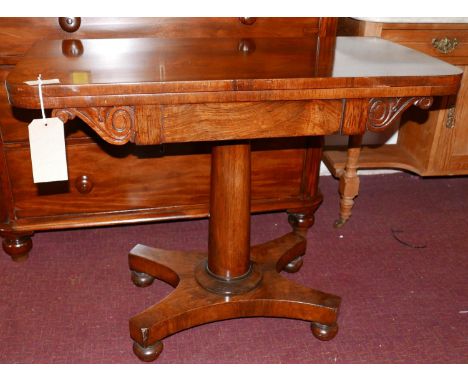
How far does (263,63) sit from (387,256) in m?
1.06

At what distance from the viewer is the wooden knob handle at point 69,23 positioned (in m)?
1.53

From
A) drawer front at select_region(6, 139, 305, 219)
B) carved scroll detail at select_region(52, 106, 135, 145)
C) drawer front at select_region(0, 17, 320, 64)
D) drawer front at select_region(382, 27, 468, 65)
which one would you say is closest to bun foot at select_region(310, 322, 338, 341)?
drawer front at select_region(6, 139, 305, 219)

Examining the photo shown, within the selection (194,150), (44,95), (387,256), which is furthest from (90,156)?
(387,256)

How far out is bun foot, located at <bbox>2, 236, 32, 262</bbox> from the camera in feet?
6.06

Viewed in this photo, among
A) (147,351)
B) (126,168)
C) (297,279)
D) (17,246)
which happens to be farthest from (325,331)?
(17,246)

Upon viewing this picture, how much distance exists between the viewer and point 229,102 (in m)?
1.12

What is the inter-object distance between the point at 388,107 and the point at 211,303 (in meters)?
0.74

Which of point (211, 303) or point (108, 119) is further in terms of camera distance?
point (211, 303)

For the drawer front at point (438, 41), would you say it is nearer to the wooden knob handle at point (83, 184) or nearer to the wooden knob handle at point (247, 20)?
the wooden knob handle at point (247, 20)

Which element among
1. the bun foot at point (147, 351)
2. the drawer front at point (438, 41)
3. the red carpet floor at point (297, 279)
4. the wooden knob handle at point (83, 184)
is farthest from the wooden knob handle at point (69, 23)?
the drawer front at point (438, 41)

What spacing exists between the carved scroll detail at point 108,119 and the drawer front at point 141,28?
576 mm

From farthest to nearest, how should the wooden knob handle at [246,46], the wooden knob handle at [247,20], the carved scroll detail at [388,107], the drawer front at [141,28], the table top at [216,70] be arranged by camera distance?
1. the wooden knob handle at [247,20]
2. the drawer front at [141,28]
3. the wooden knob handle at [246,46]
4. the carved scroll detail at [388,107]
5. the table top at [216,70]

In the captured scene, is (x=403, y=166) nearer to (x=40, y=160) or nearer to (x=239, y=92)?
(x=239, y=92)

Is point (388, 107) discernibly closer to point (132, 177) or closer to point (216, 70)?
point (216, 70)
